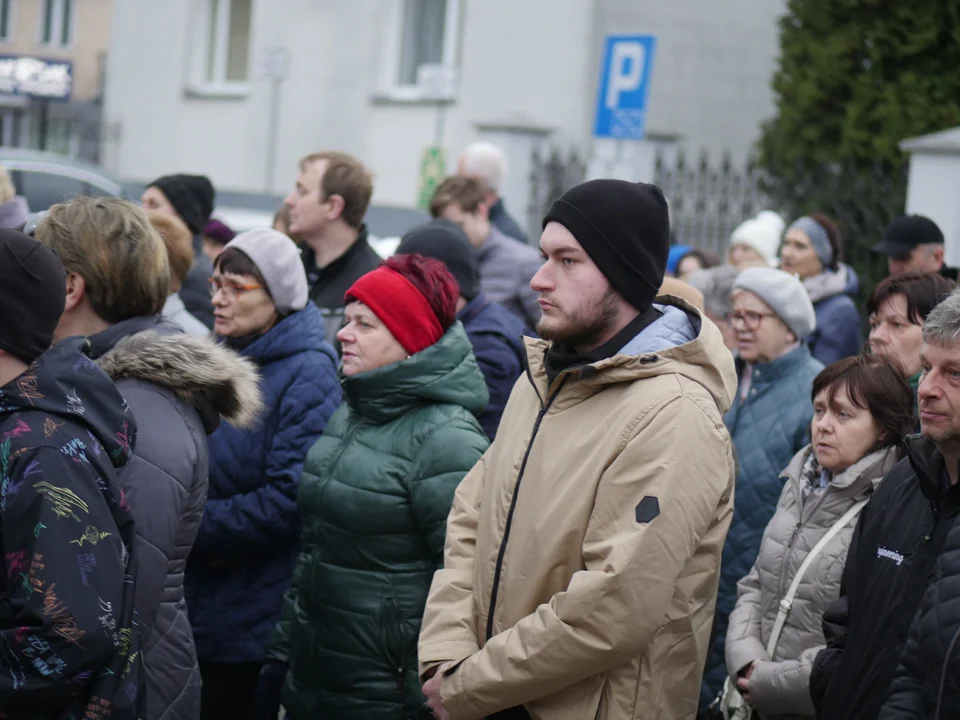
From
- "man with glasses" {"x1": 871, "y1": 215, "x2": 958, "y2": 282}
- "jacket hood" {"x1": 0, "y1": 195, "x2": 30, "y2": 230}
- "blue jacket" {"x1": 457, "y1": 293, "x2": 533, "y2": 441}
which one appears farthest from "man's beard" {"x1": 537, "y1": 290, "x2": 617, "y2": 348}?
"man with glasses" {"x1": 871, "y1": 215, "x2": 958, "y2": 282}

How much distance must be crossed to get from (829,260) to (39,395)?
5732 mm

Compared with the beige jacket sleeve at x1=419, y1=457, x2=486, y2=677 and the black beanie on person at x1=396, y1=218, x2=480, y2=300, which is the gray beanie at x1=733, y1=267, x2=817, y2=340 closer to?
the black beanie on person at x1=396, y1=218, x2=480, y2=300

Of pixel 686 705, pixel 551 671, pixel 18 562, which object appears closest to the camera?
pixel 18 562

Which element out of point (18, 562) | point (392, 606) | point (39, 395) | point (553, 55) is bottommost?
point (392, 606)

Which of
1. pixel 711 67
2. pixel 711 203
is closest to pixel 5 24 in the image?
pixel 711 67

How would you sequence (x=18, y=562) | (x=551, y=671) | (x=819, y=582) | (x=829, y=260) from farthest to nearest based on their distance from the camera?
(x=829, y=260) → (x=819, y=582) → (x=551, y=671) → (x=18, y=562)

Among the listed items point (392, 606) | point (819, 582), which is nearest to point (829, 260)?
point (819, 582)

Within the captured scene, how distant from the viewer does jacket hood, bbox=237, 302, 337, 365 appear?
4.78 meters

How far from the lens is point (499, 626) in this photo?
3.32m

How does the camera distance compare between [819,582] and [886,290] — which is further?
[886,290]

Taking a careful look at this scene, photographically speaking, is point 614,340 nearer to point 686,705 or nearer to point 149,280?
point 686,705

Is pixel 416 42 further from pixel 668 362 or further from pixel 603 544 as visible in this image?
pixel 603 544

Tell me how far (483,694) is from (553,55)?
13.4 m

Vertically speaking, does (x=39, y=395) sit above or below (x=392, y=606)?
above
